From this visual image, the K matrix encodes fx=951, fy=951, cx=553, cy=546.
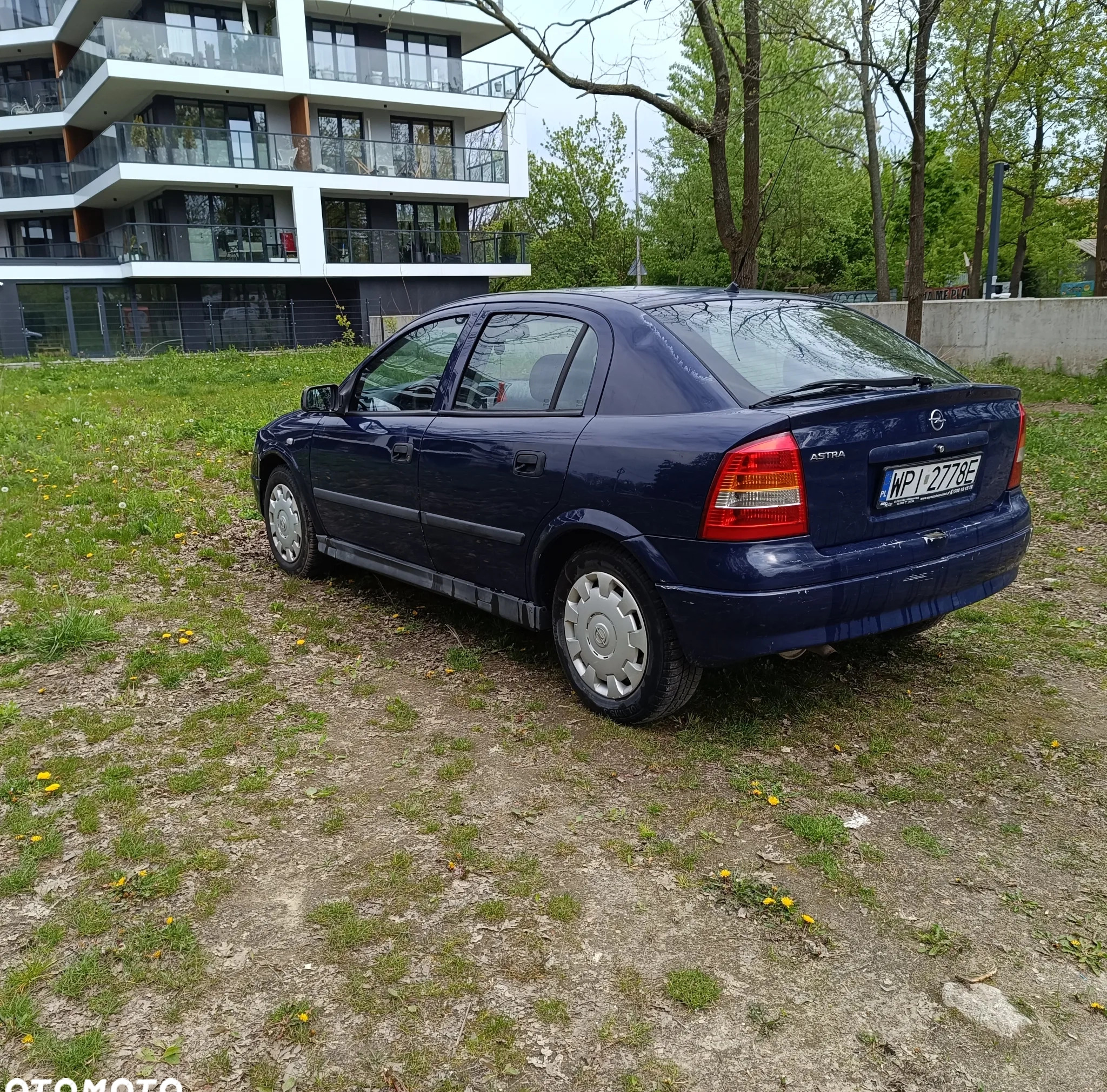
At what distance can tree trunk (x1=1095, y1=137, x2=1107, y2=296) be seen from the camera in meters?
16.4

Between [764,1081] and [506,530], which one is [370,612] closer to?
[506,530]

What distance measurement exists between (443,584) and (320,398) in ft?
5.55

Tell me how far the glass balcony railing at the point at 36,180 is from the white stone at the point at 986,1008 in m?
39.2

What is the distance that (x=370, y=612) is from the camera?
18.1 ft

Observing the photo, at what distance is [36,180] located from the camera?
1362 inches

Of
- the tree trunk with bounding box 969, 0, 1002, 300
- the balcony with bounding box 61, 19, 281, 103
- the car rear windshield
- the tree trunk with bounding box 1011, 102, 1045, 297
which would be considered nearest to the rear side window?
the car rear windshield

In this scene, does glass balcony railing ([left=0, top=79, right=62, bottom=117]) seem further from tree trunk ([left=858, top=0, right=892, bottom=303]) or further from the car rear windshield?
the car rear windshield

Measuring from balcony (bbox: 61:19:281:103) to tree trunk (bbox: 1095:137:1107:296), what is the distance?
24.6 m

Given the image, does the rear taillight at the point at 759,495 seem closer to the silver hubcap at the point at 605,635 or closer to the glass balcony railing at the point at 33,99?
the silver hubcap at the point at 605,635

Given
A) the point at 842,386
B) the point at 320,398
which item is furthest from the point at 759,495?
the point at 320,398

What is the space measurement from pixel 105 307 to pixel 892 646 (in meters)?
29.3

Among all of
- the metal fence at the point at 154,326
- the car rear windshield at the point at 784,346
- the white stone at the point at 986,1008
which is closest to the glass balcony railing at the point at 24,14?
the metal fence at the point at 154,326

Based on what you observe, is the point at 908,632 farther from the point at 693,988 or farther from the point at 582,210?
the point at 582,210

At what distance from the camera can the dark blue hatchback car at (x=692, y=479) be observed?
3318mm
